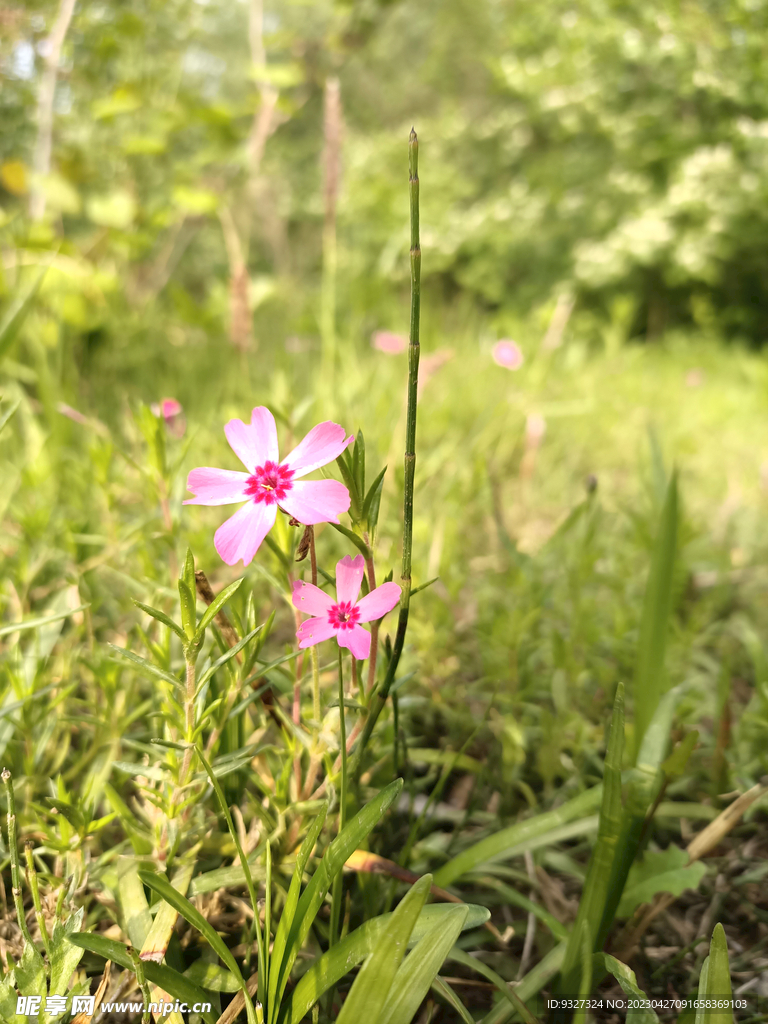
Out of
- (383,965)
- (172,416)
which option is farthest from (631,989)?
(172,416)

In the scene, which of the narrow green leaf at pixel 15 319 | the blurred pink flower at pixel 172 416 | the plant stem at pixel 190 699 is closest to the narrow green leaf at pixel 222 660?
the plant stem at pixel 190 699

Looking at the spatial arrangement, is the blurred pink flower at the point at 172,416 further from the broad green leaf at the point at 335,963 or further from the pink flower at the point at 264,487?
the broad green leaf at the point at 335,963

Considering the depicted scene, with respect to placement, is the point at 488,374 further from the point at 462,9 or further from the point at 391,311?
the point at 462,9

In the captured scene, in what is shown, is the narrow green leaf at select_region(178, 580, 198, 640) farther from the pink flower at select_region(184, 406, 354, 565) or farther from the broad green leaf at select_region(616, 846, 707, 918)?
the broad green leaf at select_region(616, 846, 707, 918)

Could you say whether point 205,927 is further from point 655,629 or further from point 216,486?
point 655,629

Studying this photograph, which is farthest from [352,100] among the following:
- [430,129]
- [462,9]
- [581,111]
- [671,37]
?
[671,37]
